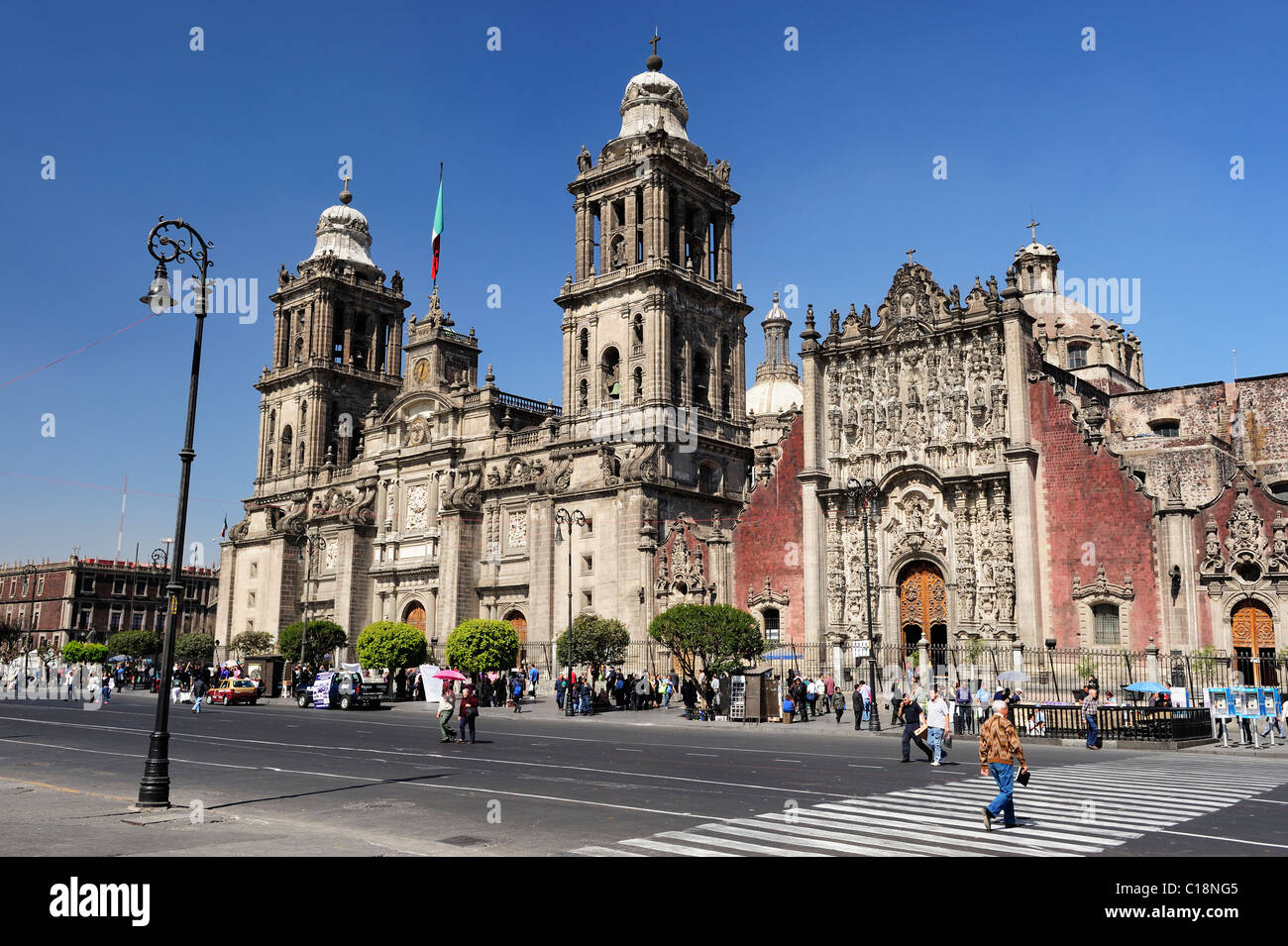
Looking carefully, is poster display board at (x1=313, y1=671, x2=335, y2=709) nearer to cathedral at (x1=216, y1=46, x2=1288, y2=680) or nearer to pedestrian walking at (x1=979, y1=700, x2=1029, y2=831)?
cathedral at (x1=216, y1=46, x2=1288, y2=680)

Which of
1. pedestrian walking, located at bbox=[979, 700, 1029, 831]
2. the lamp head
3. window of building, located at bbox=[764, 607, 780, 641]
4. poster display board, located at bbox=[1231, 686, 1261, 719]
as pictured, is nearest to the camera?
pedestrian walking, located at bbox=[979, 700, 1029, 831]

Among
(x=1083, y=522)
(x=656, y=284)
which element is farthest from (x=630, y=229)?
(x=1083, y=522)

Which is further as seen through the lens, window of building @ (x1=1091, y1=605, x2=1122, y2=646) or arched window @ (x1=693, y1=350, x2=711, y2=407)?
arched window @ (x1=693, y1=350, x2=711, y2=407)

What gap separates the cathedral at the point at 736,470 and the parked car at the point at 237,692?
12655 mm

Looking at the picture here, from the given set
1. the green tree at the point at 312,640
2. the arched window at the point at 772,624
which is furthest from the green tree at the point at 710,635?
the green tree at the point at 312,640

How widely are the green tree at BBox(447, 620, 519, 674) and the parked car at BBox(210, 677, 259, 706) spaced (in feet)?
35.7

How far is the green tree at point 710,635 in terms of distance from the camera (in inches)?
1630

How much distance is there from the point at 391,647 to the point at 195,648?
28.8m

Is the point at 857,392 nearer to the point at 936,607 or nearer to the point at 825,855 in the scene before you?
the point at 936,607

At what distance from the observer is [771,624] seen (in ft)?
161

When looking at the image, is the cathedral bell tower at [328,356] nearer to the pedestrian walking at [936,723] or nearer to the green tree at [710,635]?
the green tree at [710,635]

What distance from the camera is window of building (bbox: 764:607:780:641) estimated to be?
160 feet

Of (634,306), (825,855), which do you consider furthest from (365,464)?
(825,855)

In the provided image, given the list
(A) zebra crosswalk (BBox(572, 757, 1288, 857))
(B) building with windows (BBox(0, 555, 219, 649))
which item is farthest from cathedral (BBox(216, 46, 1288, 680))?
(B) building with windows (BBox(0, 555, 219, 649))
